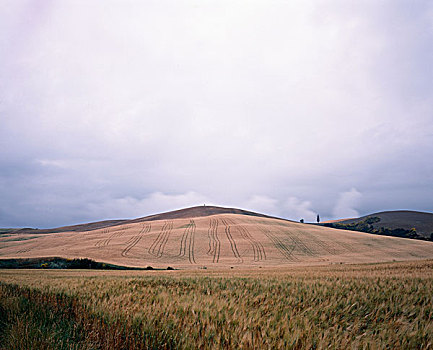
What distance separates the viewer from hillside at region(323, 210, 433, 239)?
286ft

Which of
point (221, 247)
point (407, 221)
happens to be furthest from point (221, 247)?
point (407, 221)

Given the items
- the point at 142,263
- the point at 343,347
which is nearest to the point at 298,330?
the point at 343,347

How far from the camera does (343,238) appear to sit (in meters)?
59.8

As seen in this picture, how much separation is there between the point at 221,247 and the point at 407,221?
270ft

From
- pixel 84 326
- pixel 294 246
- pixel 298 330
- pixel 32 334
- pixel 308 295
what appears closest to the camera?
pixel 298 330

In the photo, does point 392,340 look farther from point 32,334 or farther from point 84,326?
point 32,334

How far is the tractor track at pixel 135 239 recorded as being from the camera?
43347 mm

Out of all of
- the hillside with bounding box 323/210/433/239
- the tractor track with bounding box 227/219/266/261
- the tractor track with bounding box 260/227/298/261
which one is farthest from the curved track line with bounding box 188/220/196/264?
the hillside with bounding box 323/210/433/239

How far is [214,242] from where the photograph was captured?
5094 cm

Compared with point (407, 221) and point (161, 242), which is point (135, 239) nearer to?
point (161, 242)

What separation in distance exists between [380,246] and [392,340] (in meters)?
60.3

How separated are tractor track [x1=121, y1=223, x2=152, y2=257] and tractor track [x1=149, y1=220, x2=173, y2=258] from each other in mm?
3202

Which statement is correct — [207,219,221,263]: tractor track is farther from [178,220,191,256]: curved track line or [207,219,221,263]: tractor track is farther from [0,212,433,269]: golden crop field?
[178,220,191,256]: curved track line

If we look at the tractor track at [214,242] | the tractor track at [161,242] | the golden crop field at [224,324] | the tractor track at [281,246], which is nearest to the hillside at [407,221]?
the tractor track at [281,246]
